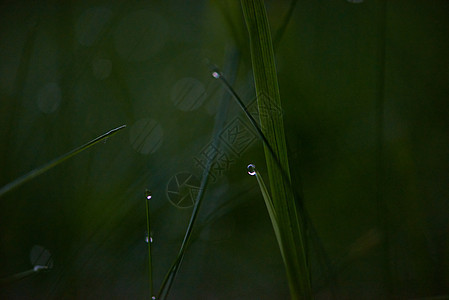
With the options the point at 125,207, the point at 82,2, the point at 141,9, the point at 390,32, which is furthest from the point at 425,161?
the point at 82,2

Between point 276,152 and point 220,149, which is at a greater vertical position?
point 220,149

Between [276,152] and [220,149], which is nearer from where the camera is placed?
[276,152]

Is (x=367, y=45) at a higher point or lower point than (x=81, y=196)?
higher

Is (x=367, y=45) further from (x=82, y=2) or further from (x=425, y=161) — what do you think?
(x=82, y=2)

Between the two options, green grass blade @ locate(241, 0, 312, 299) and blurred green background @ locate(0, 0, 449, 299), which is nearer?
green grass blade @ locate(241, 0, 312, 299)

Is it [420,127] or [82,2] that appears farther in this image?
[82,2]
